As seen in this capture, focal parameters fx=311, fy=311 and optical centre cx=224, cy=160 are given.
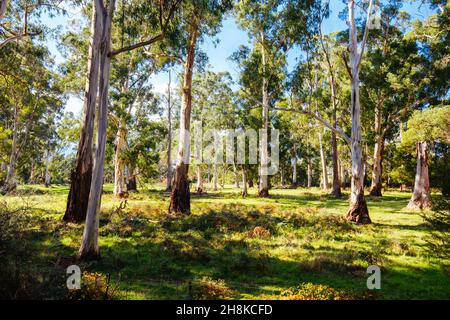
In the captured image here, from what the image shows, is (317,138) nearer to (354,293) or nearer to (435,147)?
(435,147)

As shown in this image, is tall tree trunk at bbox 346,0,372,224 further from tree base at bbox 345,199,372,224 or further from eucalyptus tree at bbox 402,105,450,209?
eucalyptus tree at bbox 402,105,450,209

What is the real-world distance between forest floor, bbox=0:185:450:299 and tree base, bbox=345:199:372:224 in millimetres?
466

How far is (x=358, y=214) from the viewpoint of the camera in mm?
14312

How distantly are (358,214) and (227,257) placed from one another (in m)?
8.06

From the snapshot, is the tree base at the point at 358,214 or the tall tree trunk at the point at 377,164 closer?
the tree base at the point at 358,214

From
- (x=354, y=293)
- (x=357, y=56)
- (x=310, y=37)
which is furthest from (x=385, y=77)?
(x=354, y=293)

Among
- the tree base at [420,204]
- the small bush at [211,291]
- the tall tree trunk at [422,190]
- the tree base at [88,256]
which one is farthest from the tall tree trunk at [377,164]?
the tree base at [88,256]

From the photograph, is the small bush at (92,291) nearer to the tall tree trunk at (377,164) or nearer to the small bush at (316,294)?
the small bush at (316,294)

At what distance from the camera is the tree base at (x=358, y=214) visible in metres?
14.2

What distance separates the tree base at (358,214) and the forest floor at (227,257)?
466 millimetres

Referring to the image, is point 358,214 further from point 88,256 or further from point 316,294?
point 88,256

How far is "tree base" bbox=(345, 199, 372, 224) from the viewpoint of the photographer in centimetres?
1417

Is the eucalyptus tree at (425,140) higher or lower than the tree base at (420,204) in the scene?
higher
